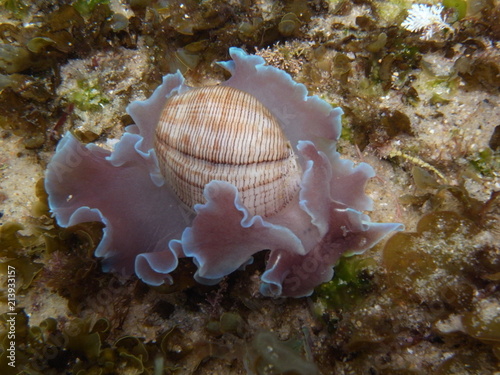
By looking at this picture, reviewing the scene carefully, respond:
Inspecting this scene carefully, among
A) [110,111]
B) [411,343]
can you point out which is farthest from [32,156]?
[411,343]

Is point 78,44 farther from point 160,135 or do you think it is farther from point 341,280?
point 341,280

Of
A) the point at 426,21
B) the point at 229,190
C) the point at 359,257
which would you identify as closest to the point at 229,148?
the point at 229,190

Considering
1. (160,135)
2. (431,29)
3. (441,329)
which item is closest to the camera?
(441,329)

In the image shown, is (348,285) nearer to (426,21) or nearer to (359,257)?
(359,257)

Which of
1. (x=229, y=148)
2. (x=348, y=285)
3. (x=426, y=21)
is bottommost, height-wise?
(x=348, y=285)

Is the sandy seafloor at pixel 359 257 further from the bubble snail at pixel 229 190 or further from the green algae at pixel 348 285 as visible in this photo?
the bubble snail at pixel 229 190

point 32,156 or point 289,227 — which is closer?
point 289,227
